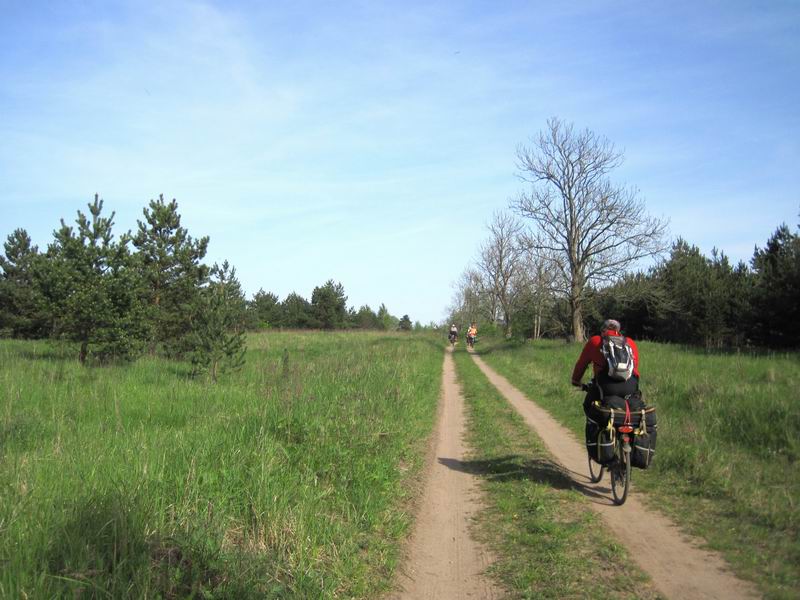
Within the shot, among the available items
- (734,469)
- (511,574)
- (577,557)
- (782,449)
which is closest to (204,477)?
(511,574)

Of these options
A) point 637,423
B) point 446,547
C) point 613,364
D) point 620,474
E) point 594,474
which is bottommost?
point 446,547

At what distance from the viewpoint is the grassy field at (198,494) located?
3.36 m

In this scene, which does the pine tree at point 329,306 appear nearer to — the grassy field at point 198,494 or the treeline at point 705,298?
the treeline at point 705,298

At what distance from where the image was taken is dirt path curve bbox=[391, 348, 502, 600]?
4230mm

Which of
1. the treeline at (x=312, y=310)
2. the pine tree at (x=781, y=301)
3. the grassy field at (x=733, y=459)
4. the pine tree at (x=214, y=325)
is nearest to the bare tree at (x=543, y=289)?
the pine tree at (x=781, y=301)

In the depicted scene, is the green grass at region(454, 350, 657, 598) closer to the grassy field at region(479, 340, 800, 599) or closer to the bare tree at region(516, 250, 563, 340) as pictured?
the grassy field at region(479, 340, 800, 599)

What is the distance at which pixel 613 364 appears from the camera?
620cm

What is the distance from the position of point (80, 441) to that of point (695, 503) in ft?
21.7

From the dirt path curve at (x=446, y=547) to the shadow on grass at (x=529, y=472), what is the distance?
192 mm

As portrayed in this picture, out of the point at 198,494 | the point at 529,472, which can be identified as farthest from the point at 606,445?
the point at 198,494

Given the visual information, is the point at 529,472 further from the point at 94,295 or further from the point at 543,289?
the point at 543,289

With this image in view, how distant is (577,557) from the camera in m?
4.57

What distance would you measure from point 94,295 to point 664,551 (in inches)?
606

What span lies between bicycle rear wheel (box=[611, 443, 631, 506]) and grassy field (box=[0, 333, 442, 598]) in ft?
7.96
